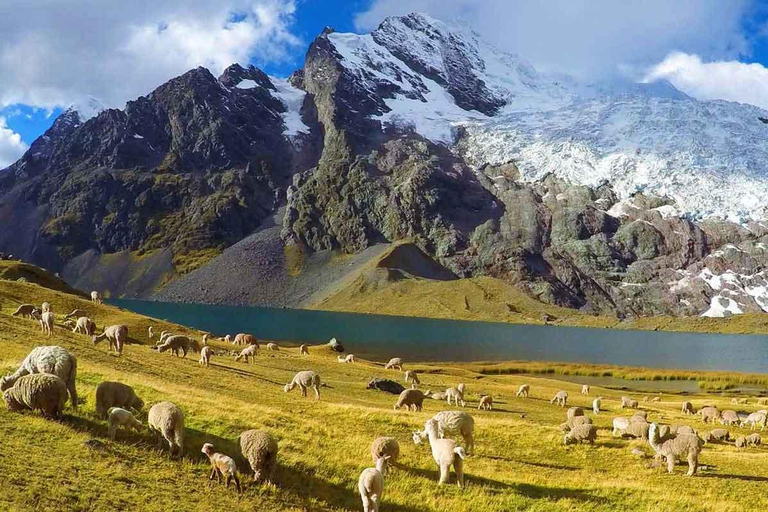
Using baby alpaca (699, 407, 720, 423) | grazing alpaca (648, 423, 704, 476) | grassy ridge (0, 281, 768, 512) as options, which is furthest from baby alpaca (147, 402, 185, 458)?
baby alpaca (699, 407, 720, 423)

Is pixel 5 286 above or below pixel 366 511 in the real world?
above

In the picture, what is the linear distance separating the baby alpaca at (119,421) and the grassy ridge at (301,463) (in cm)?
42

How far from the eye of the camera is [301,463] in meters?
22.1

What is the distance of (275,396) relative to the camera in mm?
38188

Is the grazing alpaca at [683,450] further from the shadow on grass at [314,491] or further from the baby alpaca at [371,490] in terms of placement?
the baby alpaca at [371,490]

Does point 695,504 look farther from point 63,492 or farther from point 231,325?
point 231,325

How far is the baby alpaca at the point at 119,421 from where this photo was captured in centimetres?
2014

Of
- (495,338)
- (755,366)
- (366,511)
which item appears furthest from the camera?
(495,338)

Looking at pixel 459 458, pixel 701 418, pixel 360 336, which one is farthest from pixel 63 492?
pixel 360 336

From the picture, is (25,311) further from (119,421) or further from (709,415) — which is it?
(709,415)

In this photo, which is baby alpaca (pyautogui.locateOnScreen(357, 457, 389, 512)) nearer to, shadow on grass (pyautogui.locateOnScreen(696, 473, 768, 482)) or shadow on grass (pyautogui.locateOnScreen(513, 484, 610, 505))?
shadow on grass (pyautogui.locateOnScreen(513, 484, 610, 505))

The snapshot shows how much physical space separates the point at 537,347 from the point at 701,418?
369 feet

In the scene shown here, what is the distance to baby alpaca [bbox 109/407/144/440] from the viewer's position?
66.1 feet

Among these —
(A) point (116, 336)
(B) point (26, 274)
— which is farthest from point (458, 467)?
(B) point (26, 274)
